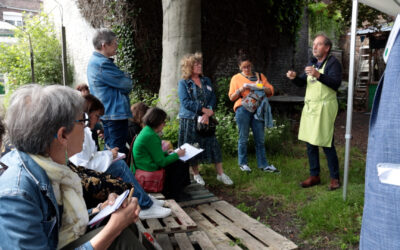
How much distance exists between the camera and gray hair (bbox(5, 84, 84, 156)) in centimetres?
143

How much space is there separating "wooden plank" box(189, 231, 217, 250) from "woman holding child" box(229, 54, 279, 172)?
2.22 metres

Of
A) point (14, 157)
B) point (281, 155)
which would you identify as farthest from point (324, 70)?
point (14, 157)

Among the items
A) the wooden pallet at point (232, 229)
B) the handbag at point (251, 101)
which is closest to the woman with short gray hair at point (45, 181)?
the wooden pallet at point (232, 229)

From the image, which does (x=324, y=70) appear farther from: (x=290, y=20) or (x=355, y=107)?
(x=355, y=107)

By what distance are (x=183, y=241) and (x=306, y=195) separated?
2.07m

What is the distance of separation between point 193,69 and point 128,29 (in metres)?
4.95

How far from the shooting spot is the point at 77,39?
1234cm

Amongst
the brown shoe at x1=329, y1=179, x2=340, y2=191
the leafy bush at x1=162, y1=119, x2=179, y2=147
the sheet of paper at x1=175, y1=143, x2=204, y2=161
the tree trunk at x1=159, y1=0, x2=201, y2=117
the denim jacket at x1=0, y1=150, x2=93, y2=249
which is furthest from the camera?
the tree trunk at x1=159, y1=0, x2=201, y2=117

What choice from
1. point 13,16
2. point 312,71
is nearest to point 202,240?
point 312,71

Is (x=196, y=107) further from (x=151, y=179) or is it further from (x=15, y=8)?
(x=15, y=8)

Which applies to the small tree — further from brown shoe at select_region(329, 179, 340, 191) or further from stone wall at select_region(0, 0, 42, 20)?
stone wall at select_region(0, 0, 42, 20)

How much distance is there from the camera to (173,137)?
582 centimetres

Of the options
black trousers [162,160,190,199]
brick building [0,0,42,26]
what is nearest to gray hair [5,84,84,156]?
black trousers [162,160,190,199]

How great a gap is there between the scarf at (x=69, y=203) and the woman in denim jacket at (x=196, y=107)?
276 centimetres
